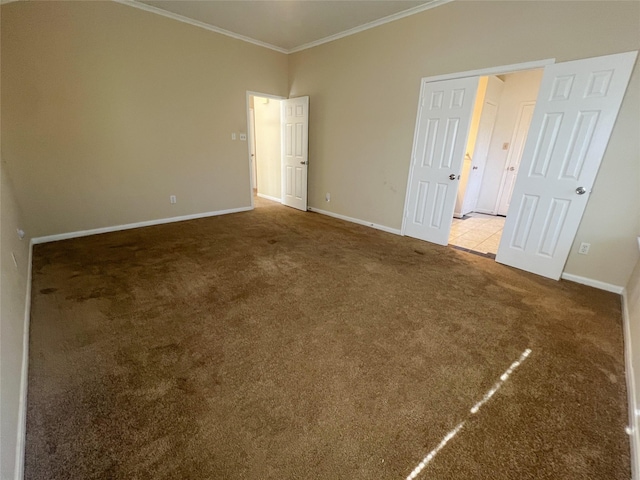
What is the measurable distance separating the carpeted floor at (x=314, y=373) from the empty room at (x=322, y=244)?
0.05 ft

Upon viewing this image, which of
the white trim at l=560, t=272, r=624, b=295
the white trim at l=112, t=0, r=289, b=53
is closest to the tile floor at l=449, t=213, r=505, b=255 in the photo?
the white trim at l=560, t=272, r=624, b=295

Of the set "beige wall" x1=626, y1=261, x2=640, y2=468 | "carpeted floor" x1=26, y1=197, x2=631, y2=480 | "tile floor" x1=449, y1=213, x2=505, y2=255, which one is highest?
"beige wall" x1=626, y1=261, x2=640, y2=468

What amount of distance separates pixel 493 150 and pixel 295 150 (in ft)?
12.8

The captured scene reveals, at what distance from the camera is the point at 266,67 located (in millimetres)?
4848

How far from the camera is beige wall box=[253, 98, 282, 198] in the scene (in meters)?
5.90

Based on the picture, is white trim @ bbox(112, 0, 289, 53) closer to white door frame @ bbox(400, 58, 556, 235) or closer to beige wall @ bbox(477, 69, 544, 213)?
white door frame @ bbox(400, 58, 556, 235)

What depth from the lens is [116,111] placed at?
11.8 feet

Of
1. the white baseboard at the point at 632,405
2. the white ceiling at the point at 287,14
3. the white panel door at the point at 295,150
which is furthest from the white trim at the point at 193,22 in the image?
the white baseboard at the point at 632,405

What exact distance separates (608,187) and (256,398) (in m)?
3.45

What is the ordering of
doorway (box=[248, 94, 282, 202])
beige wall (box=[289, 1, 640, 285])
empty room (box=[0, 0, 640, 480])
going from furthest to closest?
doorway (box=[248, 94, 282, 202])
beige wall (box=[289, 1, 640, 285])
empty room (box=[0, 0, 640, 480])

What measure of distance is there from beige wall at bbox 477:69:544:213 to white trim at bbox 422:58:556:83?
2616 mm

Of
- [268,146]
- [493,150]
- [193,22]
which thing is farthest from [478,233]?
[193,22]

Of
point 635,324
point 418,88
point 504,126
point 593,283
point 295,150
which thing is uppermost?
point 418,88

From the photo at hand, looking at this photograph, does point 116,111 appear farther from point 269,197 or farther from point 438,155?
point 438,155
